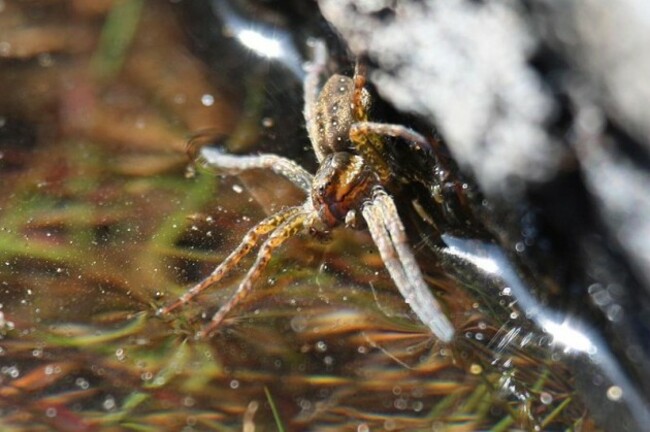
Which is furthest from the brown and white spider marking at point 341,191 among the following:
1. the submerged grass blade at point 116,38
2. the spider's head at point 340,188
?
the submerged grass blade at point 116,38

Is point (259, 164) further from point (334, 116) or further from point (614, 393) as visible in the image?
point (614, 393)

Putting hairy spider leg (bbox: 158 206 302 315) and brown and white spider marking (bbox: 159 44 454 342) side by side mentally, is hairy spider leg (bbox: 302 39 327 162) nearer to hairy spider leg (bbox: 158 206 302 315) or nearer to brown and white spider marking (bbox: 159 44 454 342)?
brown and white spider marking (bbox: 159 44 454 342)

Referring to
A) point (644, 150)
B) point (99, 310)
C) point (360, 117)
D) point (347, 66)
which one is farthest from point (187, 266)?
point (644, 150)

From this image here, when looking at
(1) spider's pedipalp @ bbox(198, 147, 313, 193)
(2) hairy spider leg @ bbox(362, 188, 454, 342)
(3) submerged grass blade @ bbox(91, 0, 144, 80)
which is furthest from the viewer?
(3) submerged grass blade @ bbox(91, 0, 144, 80)

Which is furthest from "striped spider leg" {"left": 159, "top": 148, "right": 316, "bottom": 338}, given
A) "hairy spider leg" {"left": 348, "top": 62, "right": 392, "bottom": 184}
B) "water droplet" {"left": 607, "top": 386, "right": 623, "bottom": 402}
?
"water droplet" {"left": 607, "top": 386, "right": 623, "bottom": 402}

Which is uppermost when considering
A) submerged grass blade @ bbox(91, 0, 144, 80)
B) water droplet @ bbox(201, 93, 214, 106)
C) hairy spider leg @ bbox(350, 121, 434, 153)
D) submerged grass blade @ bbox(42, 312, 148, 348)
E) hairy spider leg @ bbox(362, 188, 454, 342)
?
hairy spider leg @ bbox(350, 121, 434, 153)

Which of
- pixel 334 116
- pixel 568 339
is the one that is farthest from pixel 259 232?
pixel 568 339

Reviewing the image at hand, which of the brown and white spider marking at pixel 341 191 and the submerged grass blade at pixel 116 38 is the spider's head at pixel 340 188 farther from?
the submerged grass blade at pixel 116 38
